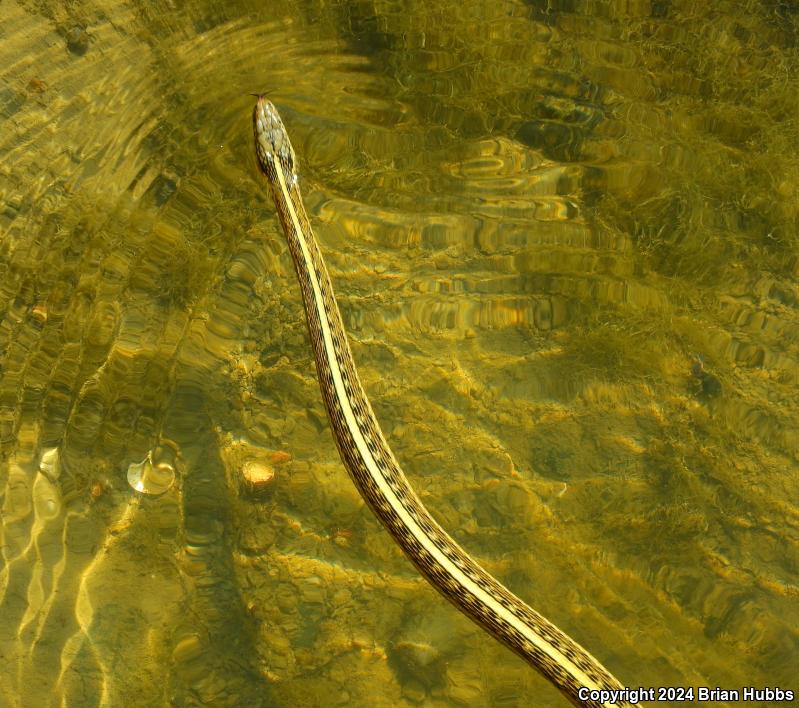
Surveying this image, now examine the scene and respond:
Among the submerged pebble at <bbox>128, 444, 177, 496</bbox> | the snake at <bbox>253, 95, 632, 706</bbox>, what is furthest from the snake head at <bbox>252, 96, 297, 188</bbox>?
the submerged pebble at <bbox>128, 444, 177, 496</bbox>

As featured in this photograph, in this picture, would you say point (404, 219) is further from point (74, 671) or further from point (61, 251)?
point (74, 671)

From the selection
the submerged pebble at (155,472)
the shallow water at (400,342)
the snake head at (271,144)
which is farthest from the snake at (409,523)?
the submerged pebble at (155,472)

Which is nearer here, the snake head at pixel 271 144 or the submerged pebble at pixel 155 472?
the submerged pebble at pixel 155 472

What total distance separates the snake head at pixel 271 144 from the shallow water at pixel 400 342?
Result: 26 centimetres

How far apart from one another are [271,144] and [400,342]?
1.49 m

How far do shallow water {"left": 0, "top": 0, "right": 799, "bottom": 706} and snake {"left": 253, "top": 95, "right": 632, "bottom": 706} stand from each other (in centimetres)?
49

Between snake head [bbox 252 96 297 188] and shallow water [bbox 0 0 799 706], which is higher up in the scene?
snake head [bbox 252 96 297 188]

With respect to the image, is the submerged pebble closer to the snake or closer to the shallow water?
the shallow water

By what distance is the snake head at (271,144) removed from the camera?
409 cm

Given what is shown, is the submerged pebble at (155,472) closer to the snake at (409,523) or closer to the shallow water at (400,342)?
the shallow water at (400,342)

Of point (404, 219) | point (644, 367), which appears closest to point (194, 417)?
point (404, 219)

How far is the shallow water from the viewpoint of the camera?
11.5 feet

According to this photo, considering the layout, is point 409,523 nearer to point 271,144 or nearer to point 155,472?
point 155,472

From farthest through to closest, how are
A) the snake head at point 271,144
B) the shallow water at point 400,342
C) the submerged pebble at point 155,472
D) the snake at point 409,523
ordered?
the snake head at point 271,144
the submerged pebble at point 155,472
the shallow water at point 400,342
the snake at point 409,523
